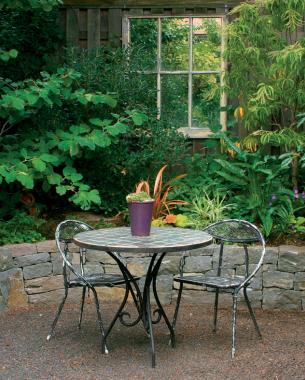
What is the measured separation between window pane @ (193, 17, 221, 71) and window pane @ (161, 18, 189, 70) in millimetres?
95

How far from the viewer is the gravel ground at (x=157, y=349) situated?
4004 millimetres

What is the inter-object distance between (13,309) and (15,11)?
293 cm

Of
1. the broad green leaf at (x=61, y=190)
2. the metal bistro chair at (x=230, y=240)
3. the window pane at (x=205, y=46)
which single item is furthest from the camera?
the window pane at (x=205, y=46)

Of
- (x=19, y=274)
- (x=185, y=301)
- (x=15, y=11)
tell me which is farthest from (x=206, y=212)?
(x=15, y=11)

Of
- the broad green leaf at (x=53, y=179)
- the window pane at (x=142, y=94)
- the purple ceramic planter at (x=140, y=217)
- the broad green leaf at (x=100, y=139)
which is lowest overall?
the purple ceramic planter at (x=140, y=217)

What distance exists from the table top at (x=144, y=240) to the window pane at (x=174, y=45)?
2973 millimetres

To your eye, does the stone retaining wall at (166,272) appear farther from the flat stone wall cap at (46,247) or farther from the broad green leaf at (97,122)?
the broad green leaf at (97,122)

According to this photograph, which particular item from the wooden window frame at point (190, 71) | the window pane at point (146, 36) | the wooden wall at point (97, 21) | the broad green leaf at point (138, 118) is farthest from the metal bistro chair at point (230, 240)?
the wooden wall at point (97, 21)

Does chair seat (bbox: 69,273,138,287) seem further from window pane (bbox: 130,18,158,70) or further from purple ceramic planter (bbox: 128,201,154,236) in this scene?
window pane (bbox: 130,18,158,70)

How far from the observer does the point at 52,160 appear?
5719 millimetres

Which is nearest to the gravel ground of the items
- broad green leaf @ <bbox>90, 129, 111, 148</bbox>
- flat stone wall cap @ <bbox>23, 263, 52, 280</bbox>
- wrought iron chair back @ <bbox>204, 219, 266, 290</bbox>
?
flat stone wall cap @ <bbox>23, 263, 52, 280</bbox>

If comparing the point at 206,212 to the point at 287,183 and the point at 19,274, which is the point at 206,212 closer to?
the point at 287,183

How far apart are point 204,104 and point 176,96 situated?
0.30 meters

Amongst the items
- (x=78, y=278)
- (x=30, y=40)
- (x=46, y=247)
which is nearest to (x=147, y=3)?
(x=30, y=40)
